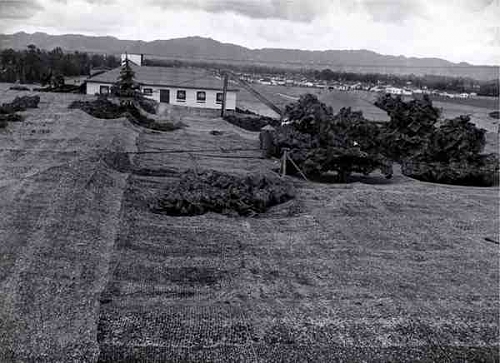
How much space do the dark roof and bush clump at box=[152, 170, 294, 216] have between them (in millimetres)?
27634

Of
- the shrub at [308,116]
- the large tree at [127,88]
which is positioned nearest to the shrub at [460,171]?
the shrub at [308,116]

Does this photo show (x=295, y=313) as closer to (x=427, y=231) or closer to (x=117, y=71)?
(x=427, y=231)

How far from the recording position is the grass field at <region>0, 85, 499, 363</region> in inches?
347

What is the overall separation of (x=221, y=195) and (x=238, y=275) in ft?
16.7

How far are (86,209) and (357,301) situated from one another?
23.5 feet

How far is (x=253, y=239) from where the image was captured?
13836mm

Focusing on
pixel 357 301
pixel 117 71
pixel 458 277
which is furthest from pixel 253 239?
pixel 117 71

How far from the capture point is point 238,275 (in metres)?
11.5

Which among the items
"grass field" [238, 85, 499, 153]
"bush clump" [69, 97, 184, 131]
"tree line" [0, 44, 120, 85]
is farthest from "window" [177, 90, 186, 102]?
"tree line" [0, 44, 120, 85]

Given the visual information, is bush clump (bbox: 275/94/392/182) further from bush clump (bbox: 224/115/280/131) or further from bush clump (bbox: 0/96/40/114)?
bush clump (bbox: 0/96/40/114)

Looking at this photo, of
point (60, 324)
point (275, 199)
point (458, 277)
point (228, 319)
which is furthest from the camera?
point (275, 199)

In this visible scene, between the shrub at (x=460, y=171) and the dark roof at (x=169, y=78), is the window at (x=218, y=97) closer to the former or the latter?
the dark roof at (x=169, y=78)

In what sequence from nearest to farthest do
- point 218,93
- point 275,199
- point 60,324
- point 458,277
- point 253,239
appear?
point 60,324 → point 458,277 → point 253,239 → point 275,199 → point 218,93

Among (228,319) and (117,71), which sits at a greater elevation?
(117,71)
